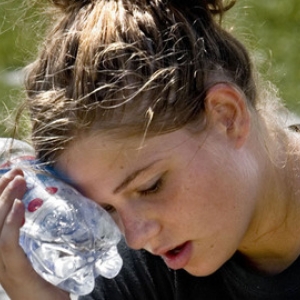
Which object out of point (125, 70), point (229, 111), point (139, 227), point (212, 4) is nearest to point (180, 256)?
point (139, 227)

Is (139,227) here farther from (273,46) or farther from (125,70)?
(273,46)

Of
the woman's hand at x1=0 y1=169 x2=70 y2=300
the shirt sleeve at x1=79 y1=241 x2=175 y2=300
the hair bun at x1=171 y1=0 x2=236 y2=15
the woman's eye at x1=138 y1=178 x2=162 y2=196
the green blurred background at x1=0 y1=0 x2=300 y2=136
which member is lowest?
the green blurred background at x1=0 y1=0 x2=300 y2=136

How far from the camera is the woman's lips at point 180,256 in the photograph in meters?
2.52

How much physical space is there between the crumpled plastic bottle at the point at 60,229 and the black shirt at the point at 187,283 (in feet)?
0.46

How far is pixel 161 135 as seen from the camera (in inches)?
95.7

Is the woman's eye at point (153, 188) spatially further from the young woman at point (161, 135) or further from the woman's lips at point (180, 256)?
the woman's lips at point (180, 256)

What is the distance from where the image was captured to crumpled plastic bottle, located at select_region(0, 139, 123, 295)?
2.53m

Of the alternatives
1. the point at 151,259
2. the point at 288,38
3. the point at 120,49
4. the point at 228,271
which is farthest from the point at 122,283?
the point at 288,38

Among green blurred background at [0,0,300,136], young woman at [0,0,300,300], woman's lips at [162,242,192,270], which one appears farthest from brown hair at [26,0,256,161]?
green blurred background at [0,0,300,136]

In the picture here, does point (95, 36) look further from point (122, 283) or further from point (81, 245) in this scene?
point (122, 283)

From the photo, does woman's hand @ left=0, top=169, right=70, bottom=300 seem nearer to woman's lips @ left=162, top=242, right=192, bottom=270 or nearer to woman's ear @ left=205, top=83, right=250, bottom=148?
woman's lips @ left=162, top=242, right=192, bottom=270

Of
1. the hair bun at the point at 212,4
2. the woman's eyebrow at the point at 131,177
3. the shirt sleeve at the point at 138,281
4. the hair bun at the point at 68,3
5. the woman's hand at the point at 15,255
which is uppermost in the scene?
the hair bun at the point at 68,3

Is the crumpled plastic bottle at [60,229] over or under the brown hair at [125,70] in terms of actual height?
under

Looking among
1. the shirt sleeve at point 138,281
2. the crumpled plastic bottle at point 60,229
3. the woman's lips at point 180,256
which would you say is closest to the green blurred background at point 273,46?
the shirt sleeve at point 138,281
